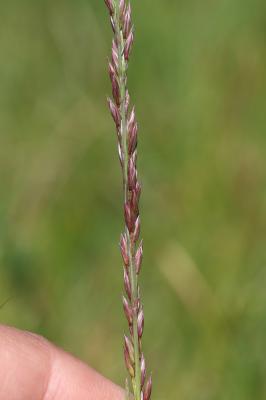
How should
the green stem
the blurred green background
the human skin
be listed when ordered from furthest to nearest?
the blurred green background < the human skin < the green stem

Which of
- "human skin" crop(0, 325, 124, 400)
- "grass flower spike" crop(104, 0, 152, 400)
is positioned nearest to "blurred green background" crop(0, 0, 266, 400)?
"human skin" crop(0, 325, 124, 400)

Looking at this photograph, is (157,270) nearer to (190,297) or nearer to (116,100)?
(190,297)

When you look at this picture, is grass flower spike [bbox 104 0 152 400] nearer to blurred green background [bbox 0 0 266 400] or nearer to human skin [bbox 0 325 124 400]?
human skin [bbox 0 325 124 400]

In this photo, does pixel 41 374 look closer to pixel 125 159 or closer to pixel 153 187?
pixel 125 159

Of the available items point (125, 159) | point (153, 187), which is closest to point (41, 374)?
point (125, 159)

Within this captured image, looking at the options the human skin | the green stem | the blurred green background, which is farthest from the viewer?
the blurred green background

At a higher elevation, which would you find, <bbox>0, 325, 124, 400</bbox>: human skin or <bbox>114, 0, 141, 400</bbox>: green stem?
<bbox>114, 0, 141, 400</bbox>: green stem
